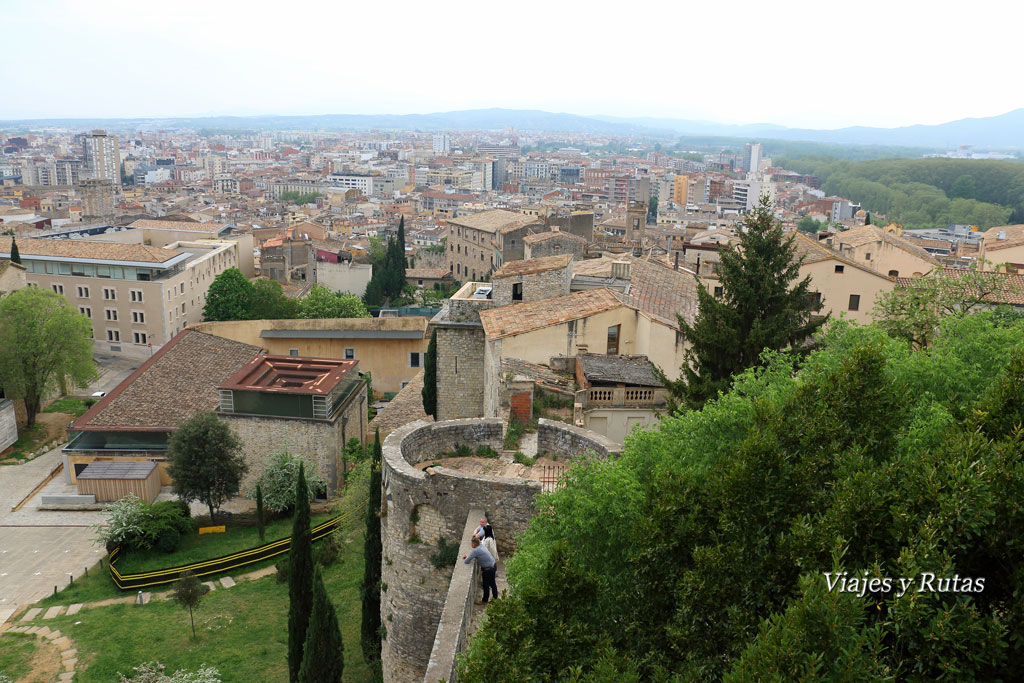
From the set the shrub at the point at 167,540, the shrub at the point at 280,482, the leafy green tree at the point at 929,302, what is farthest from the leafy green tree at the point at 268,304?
the leafy green tree at the point at 929,302

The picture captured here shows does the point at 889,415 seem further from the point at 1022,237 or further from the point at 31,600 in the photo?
the point at 1022,237

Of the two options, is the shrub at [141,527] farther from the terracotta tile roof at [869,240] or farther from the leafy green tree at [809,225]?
the leafy green tree at [809,225]

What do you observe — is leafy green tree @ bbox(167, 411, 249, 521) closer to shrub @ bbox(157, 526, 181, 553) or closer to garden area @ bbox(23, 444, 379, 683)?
garden area @ bbox(23, 444, 379, 683)

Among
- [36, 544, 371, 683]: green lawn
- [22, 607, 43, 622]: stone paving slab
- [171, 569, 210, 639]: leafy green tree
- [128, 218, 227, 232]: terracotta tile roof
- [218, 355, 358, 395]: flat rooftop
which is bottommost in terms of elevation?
[22, 607, 43, 622]: stone paving slab

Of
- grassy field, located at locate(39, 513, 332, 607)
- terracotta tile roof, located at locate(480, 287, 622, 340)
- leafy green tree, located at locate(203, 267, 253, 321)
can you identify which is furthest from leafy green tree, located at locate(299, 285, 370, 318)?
terracotta tile roof, located at locate(480, 287, 622, 340)

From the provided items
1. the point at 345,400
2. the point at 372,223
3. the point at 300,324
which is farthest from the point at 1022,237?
the point at 372,223

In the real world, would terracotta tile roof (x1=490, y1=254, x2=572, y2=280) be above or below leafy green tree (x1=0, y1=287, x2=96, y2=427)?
above

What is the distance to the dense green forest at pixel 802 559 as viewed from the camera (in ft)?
21.0

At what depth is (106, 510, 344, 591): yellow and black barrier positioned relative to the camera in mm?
26203

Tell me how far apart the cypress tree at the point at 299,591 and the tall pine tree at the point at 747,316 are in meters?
10.4

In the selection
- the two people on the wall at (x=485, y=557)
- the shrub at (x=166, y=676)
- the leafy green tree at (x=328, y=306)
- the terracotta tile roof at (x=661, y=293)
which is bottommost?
the shrub at (x=166, y=676)

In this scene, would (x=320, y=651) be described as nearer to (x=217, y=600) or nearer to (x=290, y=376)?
(x=217, y=600)

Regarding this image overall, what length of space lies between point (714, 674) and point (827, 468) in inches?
97.0

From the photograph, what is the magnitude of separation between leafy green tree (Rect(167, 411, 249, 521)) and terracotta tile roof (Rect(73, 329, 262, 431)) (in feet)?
14.6
